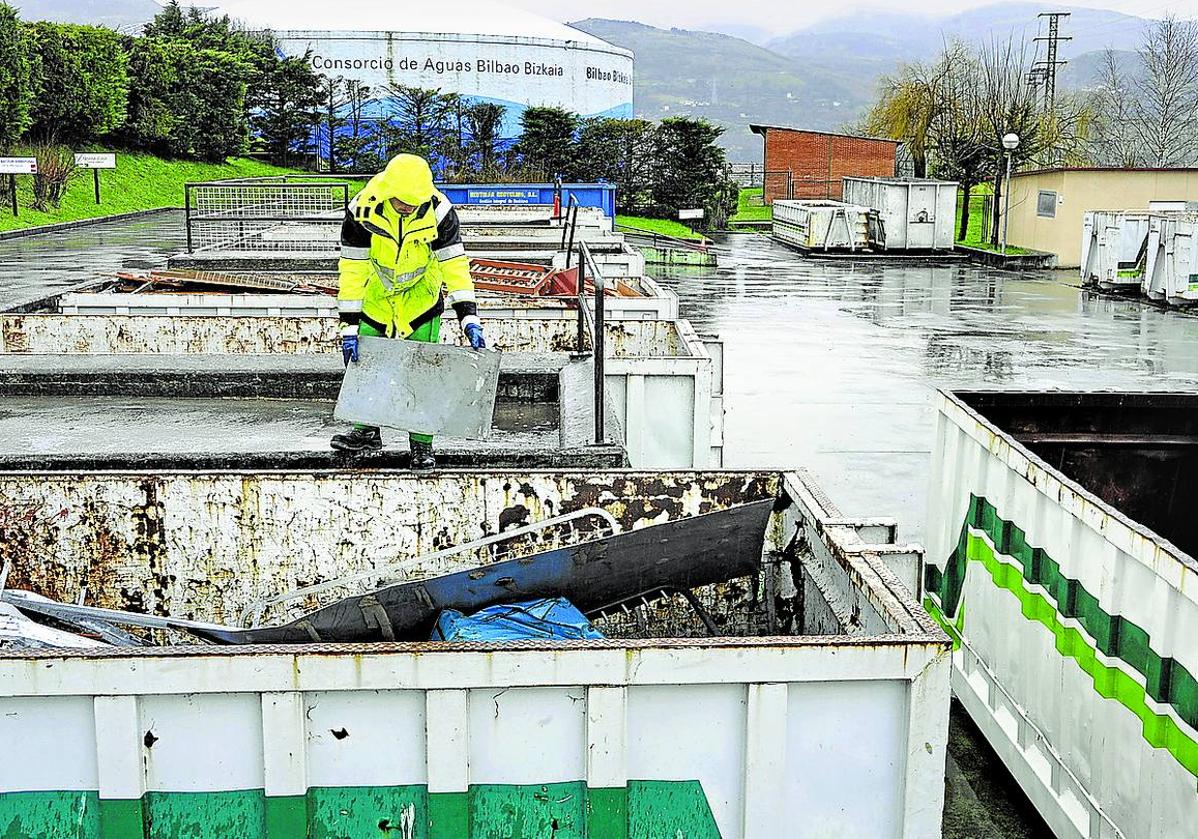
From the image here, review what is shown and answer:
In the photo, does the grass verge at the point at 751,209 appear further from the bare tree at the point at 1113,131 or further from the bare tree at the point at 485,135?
the bare tree at the point at 1113,131

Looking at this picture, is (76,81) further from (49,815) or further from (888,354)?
(49,815)

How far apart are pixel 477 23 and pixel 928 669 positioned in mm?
61139

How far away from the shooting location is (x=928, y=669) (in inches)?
115

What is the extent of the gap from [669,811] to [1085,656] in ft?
6.23

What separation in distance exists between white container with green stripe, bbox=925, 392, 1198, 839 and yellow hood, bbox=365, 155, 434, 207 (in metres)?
2.59

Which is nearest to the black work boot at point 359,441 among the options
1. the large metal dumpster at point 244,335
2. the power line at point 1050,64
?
the large metal dumpster at point 244,335

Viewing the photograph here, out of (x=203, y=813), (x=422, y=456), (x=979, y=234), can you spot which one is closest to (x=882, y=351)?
(x=422, y=456)

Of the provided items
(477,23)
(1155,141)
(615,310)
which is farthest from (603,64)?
(615,310)

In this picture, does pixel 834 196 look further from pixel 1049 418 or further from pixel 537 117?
pixel 1049 418

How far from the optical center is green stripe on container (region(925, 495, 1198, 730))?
3578 mm

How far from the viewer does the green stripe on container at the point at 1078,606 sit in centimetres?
358

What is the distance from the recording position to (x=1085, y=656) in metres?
4.20

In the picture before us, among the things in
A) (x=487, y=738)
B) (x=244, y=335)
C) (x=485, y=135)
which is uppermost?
(x=485, y=135)

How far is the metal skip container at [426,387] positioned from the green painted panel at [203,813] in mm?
2242
